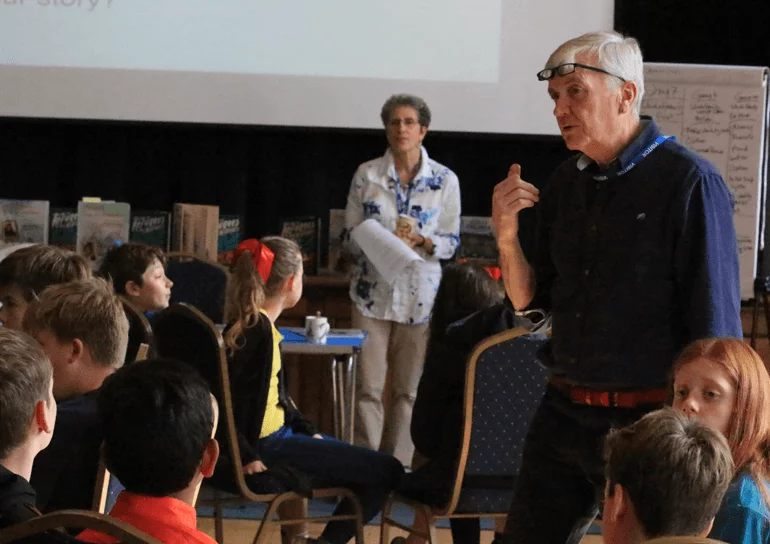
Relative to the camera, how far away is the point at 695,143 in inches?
221

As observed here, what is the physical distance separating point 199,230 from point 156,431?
399cm

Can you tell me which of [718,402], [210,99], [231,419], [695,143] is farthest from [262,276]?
[695,143]

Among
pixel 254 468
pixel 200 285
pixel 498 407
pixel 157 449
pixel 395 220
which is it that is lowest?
pixel 254 468

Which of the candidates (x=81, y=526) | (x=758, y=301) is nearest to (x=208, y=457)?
(x=81, y=526)

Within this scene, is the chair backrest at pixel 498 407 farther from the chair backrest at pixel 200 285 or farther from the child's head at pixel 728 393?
the chair backrest at pixel 200 285

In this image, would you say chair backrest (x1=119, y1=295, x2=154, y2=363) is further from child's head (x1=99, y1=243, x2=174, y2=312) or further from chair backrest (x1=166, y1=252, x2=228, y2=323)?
chair backrest (x1=166, y1=252, x2=228, y2=323)

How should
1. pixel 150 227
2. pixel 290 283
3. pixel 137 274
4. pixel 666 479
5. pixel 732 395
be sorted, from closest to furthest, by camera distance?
pixel 666 479 < pixel 732 395 < pixel 290 283 < pixel 137 274 < pixel 150 227

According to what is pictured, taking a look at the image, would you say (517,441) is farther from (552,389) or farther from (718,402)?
(718,402)

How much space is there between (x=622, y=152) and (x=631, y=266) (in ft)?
0.69

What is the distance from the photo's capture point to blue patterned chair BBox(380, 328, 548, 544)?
114 inches

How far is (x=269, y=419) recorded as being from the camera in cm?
327

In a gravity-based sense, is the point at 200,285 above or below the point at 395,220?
below

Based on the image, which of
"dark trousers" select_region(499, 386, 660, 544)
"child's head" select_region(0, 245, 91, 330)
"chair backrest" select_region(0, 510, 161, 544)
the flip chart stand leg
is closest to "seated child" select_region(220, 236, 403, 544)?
"child's head" select_region(0, 245, 91, 330)

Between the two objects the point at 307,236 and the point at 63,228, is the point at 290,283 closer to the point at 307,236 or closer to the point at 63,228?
the point at 307,236
